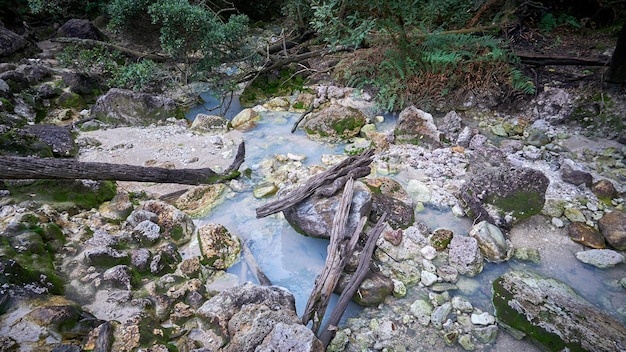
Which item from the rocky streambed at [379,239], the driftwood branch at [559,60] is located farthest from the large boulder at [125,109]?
the driftwood branch at [559,60]

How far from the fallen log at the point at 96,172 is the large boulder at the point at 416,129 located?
2.72 m

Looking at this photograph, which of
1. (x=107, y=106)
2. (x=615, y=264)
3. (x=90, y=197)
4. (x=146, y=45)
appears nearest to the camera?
(x=615, y=264)

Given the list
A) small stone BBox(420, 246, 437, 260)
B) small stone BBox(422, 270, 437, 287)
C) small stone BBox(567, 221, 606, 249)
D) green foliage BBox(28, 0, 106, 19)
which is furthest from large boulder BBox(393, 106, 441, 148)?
green foliage BBox(28, 0, 106, 19)

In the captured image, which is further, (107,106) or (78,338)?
(107,106)

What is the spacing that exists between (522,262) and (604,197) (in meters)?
1.51

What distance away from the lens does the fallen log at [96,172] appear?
336 cm

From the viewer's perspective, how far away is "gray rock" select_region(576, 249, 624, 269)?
3344 millimetres

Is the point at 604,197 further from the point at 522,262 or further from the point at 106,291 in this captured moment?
the point at 106,291

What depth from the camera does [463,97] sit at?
5.97 m

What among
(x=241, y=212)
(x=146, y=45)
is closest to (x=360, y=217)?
(x=241, y=212)

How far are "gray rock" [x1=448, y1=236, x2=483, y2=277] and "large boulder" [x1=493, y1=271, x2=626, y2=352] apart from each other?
219mm

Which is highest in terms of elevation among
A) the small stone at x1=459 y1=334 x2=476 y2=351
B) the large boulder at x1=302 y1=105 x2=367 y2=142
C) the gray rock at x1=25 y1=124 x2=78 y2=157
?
the gray rock at x1=25 y1=124 x2=78 y2=157

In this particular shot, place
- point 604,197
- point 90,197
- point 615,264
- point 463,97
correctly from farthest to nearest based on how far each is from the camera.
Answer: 1. point 463,97
2. point 90,197
3. point 604,197
4. point 615,264

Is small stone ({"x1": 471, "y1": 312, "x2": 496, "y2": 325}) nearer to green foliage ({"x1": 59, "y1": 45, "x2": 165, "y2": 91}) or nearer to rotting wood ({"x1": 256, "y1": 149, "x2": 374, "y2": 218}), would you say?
rotting wood ({"x1": 256, "y1": 149, "x2": 374, "y2": 218})
